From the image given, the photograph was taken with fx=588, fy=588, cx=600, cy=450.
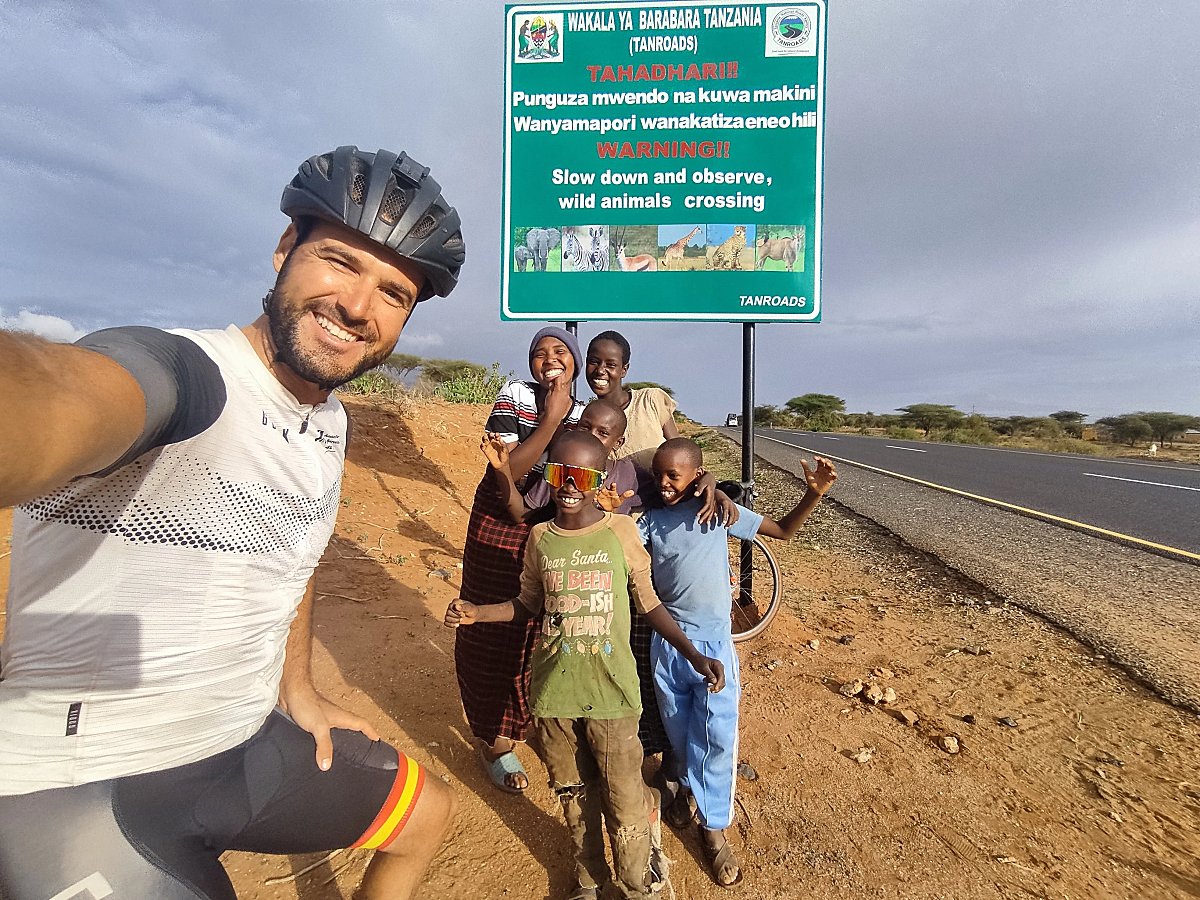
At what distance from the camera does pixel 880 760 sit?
2797 mm

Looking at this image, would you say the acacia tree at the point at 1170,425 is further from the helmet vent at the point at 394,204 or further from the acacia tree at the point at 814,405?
the helmet vent at the point at 394,204

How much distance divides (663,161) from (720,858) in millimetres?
4192

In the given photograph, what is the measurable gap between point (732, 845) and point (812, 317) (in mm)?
3290

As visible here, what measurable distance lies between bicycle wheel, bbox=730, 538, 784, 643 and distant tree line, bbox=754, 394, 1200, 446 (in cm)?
2752

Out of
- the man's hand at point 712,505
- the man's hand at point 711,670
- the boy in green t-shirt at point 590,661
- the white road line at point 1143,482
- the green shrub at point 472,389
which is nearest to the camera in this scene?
the boy in green t-shirt at point 590,661

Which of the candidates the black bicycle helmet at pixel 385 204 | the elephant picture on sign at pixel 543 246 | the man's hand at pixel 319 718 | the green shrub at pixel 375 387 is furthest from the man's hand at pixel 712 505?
the green shrub at pixel 375 387

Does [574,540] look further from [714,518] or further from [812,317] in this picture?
[812,317]

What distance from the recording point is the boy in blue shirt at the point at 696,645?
2.17m

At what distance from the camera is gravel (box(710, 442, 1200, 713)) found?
3.74 m

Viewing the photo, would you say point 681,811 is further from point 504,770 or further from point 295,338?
point 295,338

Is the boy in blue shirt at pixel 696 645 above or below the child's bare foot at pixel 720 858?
above

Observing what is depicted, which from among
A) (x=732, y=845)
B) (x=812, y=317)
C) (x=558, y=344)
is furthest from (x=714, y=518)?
(x=812, y=317)

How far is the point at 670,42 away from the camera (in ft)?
13.9

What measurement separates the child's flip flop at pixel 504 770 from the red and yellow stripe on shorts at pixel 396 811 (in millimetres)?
1225
